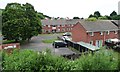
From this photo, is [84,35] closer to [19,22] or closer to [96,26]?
[96,26]

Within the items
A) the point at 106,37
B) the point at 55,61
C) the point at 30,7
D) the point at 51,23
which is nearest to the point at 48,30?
the point at 51,23

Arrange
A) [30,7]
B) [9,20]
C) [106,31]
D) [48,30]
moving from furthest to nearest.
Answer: [48,30]
[30,7]
[9,20]
[106,31]

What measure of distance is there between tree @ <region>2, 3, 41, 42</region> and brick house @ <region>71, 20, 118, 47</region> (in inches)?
270

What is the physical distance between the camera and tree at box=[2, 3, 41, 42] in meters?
31.8

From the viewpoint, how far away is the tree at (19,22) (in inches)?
1254

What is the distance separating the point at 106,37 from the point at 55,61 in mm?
20673

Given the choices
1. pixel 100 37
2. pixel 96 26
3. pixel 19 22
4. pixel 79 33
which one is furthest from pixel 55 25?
pixel 100 37

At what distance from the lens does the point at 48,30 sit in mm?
54938

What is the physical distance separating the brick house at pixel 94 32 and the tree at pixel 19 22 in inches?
270

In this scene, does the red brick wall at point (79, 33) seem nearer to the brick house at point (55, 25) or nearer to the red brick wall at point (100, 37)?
the red brick wall at point (100, 37)

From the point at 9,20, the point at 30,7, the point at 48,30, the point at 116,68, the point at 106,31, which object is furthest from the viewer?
the point at 48,30

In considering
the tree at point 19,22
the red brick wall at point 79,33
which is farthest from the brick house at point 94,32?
the tree at point 19,22

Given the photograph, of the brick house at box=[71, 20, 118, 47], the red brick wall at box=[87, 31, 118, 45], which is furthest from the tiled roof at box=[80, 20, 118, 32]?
the red brick wall at box=[87, 31, 118, 45]

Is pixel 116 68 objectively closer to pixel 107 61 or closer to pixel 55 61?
pixel 107 61
